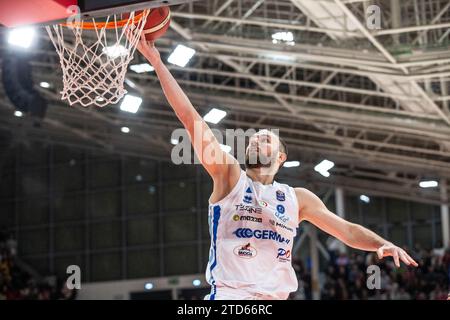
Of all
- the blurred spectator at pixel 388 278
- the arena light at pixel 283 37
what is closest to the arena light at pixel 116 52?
the arena light at pixel 283 37

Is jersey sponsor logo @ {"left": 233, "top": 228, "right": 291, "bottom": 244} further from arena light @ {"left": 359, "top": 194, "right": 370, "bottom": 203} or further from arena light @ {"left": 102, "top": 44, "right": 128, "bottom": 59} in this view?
arena light @ {"left": 359, "top": 194, "right": 370, "bottom": 203}

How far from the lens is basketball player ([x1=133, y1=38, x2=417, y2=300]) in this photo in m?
4.18

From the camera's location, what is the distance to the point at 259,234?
4.28 m

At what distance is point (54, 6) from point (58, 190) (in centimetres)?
2802

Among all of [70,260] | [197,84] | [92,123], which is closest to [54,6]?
[197,84]

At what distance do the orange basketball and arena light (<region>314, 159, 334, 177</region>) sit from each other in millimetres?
17316

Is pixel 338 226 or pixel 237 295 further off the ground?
pixel 338 226

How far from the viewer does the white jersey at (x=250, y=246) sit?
164 inches

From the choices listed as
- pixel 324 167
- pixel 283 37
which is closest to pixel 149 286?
pixel 324 167

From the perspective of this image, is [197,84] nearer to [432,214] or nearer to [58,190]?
[432,214]

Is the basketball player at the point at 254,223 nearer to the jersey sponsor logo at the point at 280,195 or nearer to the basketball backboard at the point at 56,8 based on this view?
the jersey sponsor logo at the point at 280,195

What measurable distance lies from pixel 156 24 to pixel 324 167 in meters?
19.8

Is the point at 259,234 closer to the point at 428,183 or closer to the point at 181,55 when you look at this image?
the point at 181,55

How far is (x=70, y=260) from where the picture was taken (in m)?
32.5
